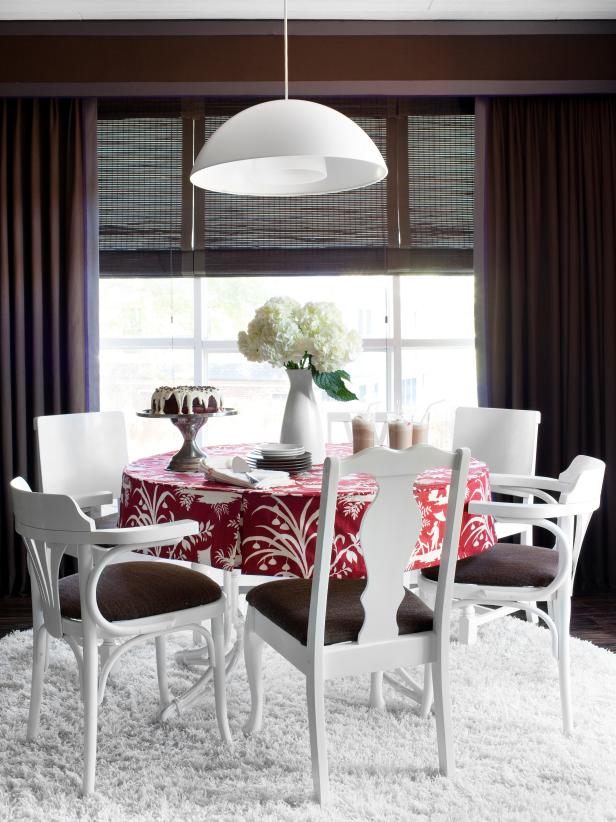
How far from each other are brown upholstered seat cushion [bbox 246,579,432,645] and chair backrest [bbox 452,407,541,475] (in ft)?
4.35

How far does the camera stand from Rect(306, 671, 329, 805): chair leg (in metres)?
2.01

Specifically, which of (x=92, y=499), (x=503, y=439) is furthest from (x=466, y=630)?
(x=92, y=499)

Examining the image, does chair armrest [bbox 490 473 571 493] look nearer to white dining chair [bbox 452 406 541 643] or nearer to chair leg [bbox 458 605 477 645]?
white dining chair [bbox 452 406 541 643]

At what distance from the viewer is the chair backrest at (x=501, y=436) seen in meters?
3.42

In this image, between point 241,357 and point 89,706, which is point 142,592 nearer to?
point 89,706

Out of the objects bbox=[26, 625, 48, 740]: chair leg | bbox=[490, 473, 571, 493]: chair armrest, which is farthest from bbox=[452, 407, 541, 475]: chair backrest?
bbox=[26, 625, 48, 740]: chair leg

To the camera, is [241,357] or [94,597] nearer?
[94,597]

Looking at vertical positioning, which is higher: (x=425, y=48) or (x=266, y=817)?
(x=425, y=48)

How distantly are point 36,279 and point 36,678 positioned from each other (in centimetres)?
226

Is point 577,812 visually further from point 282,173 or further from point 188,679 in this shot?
point 282,173

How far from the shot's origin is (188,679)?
2.89 metres

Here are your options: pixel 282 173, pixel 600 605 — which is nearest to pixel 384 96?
pixel 282 173

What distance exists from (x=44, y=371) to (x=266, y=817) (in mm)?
2715

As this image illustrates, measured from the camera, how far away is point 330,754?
2.34m
